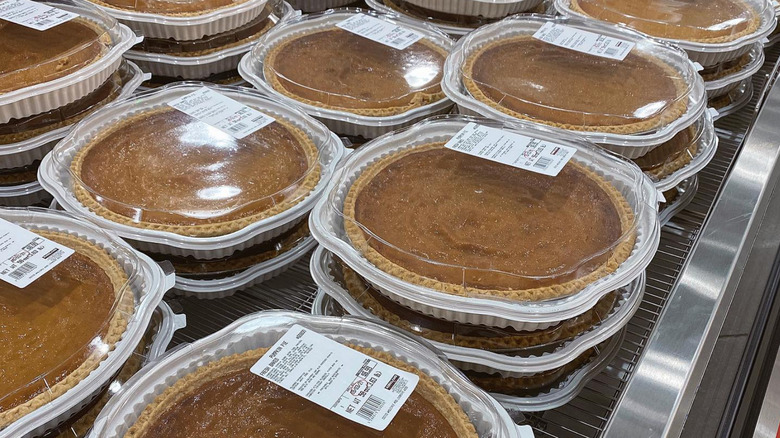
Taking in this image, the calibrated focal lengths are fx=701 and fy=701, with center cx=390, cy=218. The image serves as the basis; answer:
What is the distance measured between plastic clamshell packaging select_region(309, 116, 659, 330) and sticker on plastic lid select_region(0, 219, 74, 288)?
501mm

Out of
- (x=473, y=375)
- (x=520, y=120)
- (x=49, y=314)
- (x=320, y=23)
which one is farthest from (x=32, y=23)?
(x=473, y=375)

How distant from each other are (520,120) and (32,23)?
1398 millimetres

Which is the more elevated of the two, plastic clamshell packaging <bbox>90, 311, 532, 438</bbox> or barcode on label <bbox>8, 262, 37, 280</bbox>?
barcode on label <bbox>8, 262, 37, 280</bbox>

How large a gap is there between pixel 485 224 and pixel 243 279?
555 mm

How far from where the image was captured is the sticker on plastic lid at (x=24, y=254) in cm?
130

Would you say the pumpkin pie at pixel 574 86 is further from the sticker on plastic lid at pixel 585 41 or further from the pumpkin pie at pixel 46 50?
the pumpkin pie at pixel 46 50

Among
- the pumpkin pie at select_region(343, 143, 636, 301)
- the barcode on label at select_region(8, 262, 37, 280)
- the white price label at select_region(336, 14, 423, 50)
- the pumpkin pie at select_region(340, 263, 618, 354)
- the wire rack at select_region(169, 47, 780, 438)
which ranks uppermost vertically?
the white price label at select_region(336, 14, 423, 50)

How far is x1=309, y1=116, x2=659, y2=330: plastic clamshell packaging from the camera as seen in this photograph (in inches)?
51.5

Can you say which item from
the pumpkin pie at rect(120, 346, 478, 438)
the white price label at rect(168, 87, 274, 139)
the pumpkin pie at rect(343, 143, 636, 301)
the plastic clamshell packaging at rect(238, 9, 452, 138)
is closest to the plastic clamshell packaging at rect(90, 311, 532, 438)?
the pumpkin pie at rect(120, 346, 478, 438)

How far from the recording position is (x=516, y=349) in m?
1.34

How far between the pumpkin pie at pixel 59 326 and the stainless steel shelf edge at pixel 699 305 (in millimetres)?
897

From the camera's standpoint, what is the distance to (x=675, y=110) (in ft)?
6.24

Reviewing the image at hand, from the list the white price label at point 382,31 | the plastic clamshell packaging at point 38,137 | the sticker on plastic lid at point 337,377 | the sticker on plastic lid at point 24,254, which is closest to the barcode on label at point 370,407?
the sticker on plastic lid at point 337,377

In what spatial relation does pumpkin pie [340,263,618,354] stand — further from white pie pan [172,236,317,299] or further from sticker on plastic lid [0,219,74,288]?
sticker on plastic lid [0,219,74,288]
